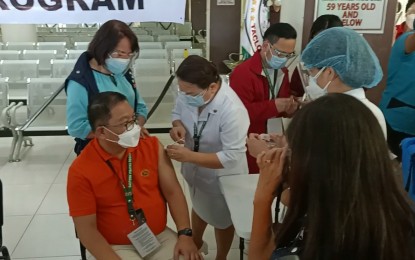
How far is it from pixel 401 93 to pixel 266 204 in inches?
59.3

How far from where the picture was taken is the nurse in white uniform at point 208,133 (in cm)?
180

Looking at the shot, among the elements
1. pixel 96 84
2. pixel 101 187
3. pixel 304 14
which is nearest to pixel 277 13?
pixel 304 14

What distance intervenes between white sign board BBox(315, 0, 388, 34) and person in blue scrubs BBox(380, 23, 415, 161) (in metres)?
0.52

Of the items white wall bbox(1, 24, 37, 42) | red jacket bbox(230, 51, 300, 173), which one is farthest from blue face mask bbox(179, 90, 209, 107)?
white wall bbox(1, 24, 37, 42)

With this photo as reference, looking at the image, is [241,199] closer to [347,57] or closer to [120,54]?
[347,57]

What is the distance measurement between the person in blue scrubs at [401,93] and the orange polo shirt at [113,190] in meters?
1.35

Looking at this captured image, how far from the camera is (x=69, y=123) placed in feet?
6.64

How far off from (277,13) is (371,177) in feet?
15.3

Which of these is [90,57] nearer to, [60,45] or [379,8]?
[379,8]

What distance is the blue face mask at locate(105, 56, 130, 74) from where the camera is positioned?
2.02m

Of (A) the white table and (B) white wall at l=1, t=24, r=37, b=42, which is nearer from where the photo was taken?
(A) the white table

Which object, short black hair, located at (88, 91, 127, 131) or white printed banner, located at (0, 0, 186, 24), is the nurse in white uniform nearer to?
short black hair, located at (88, 91, 127, 131)

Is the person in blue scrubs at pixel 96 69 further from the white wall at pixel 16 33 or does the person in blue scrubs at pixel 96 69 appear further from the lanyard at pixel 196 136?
the white wall at pixel 16 33

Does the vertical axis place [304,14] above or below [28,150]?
above
